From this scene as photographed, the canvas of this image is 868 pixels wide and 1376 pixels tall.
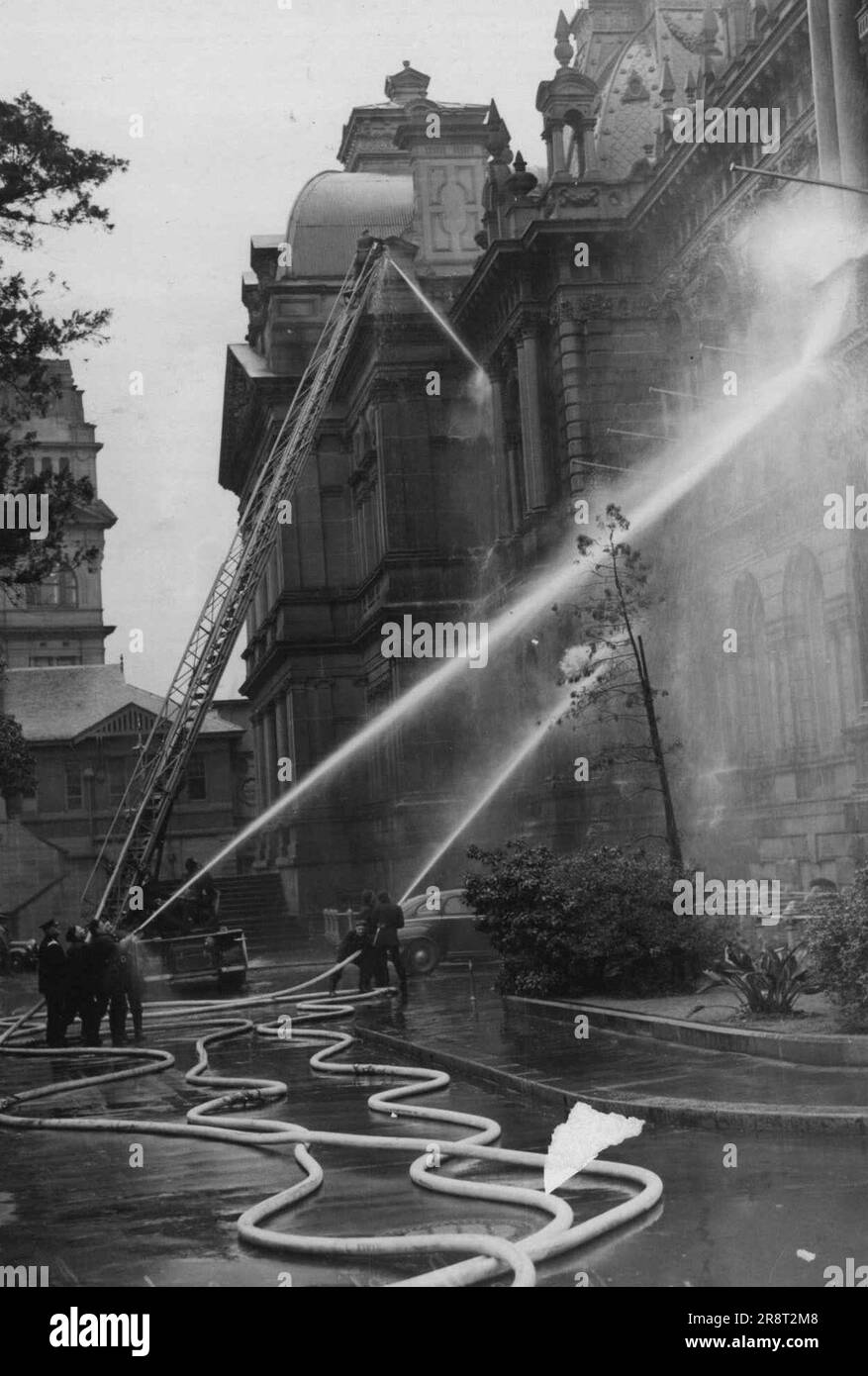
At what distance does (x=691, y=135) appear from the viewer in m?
35.3

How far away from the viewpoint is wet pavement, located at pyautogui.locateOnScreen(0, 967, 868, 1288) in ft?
29.7

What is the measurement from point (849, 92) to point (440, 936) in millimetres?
16946

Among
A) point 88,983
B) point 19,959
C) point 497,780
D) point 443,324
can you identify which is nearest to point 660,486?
point 497,780

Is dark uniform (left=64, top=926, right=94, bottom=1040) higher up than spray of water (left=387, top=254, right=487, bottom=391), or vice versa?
spray of water (left=387, top=254, right=487, bottom=391)

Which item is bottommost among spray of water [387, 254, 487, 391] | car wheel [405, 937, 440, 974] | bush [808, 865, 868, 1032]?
car wheel [405, 937, 440, 974]

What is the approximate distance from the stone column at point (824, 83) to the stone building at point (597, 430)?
0.16 ft

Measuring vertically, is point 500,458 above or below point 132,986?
above

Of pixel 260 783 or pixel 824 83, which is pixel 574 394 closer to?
pixel 824 83

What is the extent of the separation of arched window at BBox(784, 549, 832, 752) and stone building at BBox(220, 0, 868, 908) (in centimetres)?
6

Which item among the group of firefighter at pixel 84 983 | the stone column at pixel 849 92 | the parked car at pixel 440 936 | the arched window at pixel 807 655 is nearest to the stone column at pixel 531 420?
the arched window at pixel 807 655

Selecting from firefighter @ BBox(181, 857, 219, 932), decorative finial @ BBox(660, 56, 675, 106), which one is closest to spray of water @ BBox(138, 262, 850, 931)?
firefighter @ BBox(181, 857, 219, 932)

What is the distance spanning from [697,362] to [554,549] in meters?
6.42

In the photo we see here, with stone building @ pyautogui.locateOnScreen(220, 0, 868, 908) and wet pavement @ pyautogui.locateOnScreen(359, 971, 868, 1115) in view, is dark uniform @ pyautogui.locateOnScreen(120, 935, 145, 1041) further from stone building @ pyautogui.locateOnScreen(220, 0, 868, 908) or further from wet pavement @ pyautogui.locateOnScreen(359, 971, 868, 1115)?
stone building @ pyautogui.locateOnScreen(220, 0, 868, 908)

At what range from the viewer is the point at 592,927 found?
879 inches
